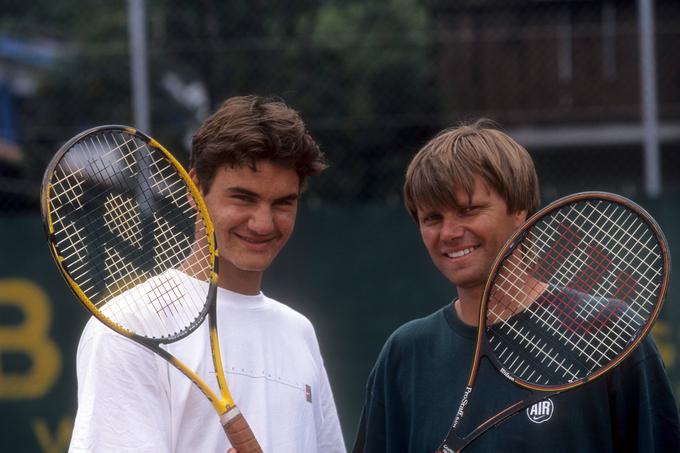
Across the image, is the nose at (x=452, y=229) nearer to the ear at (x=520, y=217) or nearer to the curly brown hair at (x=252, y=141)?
the ear at (x=520, y=217)

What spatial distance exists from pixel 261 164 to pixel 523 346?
2.54ft

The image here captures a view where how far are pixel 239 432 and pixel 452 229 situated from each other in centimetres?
68

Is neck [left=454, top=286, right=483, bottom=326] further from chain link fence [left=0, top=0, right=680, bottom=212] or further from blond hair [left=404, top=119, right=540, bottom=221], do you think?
chain link fence [left=0, top=0, right=680, bottom=212]

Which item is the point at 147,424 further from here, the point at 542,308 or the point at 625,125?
the point at 625,125

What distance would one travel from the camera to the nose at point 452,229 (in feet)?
8.28

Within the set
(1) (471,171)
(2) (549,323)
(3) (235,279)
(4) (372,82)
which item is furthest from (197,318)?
(4) (372,82)

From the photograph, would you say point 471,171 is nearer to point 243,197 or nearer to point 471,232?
point 471,232

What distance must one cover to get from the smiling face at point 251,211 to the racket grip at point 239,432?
43cm

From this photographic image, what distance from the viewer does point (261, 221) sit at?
262 centimetres

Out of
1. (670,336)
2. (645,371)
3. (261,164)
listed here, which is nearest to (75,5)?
(670,336)

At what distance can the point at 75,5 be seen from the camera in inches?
322

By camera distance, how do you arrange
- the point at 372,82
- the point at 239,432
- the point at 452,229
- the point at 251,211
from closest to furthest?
the point at 239,432 → the point at 452,229 → the point at 251,211 → the point at 372,82

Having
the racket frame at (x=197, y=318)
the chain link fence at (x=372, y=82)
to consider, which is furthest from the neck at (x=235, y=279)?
the chain link fence at (x=372, y=82)

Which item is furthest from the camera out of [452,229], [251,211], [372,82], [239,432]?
[372,82]
